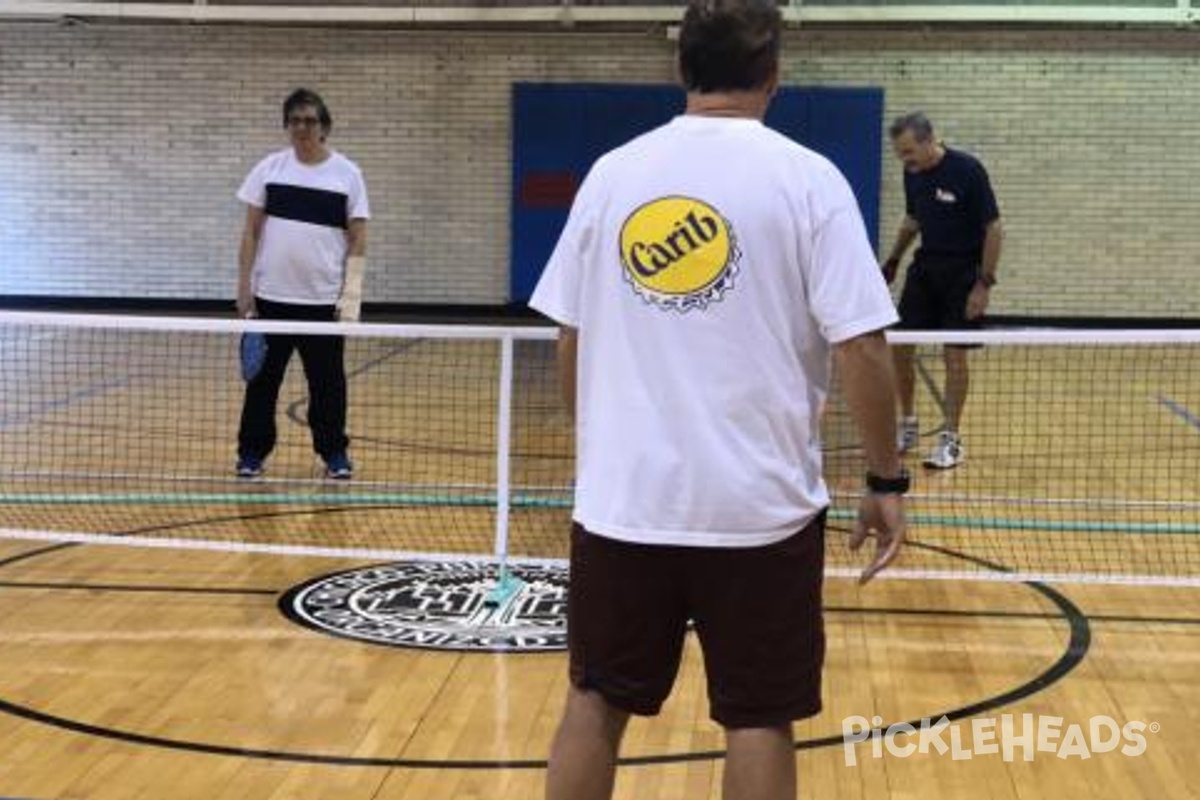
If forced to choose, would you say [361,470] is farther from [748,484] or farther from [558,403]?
[748,484]

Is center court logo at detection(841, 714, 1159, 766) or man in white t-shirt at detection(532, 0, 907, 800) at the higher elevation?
man in white t-shirt at detection(532, 0, 907, 800)

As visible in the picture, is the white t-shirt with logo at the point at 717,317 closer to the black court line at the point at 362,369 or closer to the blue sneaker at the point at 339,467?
the blue sneaker at the point at 339,467

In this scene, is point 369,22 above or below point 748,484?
above

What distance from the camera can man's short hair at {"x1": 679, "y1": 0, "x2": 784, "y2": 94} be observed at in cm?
241

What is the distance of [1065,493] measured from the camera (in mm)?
7855

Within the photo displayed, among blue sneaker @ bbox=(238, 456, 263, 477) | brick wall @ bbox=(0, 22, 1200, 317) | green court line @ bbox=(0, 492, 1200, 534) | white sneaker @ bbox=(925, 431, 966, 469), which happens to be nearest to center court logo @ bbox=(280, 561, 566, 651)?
green court line @ bbox=(0, 492, 1200, 534)

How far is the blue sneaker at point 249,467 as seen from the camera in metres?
7.72

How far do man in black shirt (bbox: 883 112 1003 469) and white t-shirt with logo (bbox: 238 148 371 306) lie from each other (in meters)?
3.16

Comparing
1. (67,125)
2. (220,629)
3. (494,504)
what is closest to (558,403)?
(494,504)

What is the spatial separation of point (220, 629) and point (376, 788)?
1.58 m

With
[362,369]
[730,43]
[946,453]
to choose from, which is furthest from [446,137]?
[730,43]

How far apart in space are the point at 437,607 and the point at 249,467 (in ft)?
9.17

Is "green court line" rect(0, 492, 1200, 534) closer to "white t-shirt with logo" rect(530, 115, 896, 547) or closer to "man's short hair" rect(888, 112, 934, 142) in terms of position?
"man's short hair" rect(888, 112, 934, 142)

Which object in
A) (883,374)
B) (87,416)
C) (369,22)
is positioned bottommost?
(87,416)
